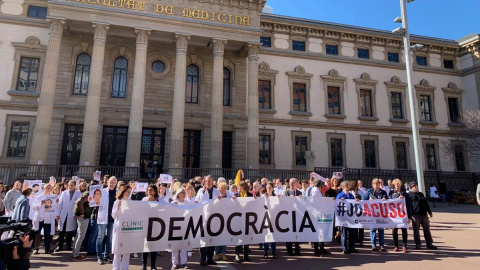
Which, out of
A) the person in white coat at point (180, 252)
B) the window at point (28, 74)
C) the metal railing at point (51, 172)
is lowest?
the person in white coat at point (180, 252)

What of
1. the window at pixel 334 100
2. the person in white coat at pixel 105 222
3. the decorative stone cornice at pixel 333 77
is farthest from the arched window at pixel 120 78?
the window at pixel 334 100

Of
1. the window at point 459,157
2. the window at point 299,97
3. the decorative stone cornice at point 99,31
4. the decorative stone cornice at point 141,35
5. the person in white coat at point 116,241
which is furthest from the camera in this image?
the window at point 459,157

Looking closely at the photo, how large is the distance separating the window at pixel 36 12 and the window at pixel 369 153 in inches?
1223

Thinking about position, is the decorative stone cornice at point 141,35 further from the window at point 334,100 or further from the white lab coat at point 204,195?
the window at point 334,100

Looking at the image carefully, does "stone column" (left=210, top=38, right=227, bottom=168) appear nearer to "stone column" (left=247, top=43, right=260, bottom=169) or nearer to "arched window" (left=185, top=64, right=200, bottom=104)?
"stone column" (left=247, top=43, right=260, bottom=169)

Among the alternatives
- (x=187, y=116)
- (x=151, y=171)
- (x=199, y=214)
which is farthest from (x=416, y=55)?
(x=199, y=214)

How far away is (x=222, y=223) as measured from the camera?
7844 millimetres

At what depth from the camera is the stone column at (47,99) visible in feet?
64.2

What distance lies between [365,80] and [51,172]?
2903cm

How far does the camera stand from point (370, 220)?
929 centimetres

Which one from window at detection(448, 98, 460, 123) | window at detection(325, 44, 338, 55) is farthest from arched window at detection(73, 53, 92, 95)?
window at detection(448, 98, 460, 123)

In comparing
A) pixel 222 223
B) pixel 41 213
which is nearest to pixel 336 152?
pixel 222 223

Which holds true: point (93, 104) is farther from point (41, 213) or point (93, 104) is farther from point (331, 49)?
point (331, 49)

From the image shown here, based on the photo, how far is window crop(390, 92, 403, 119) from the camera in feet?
105
